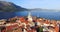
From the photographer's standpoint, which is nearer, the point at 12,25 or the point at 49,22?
the point at 12,25

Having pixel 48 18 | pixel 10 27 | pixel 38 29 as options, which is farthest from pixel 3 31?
pixel 48 18

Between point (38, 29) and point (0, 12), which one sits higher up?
point (0, 12)

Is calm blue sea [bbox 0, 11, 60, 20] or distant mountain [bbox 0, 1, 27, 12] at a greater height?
distant mountain [bbox 0, 1, 27, 12]

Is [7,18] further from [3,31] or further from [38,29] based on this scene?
[38,29]

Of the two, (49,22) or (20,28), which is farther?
(49,22)

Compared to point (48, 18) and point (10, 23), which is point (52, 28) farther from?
point (10, 23)

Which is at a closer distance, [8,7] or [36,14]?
[8,7]

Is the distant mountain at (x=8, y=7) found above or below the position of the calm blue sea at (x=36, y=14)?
above

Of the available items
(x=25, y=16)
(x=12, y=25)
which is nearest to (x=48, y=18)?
(x=25, y=16)

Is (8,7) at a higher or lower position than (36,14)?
higher
